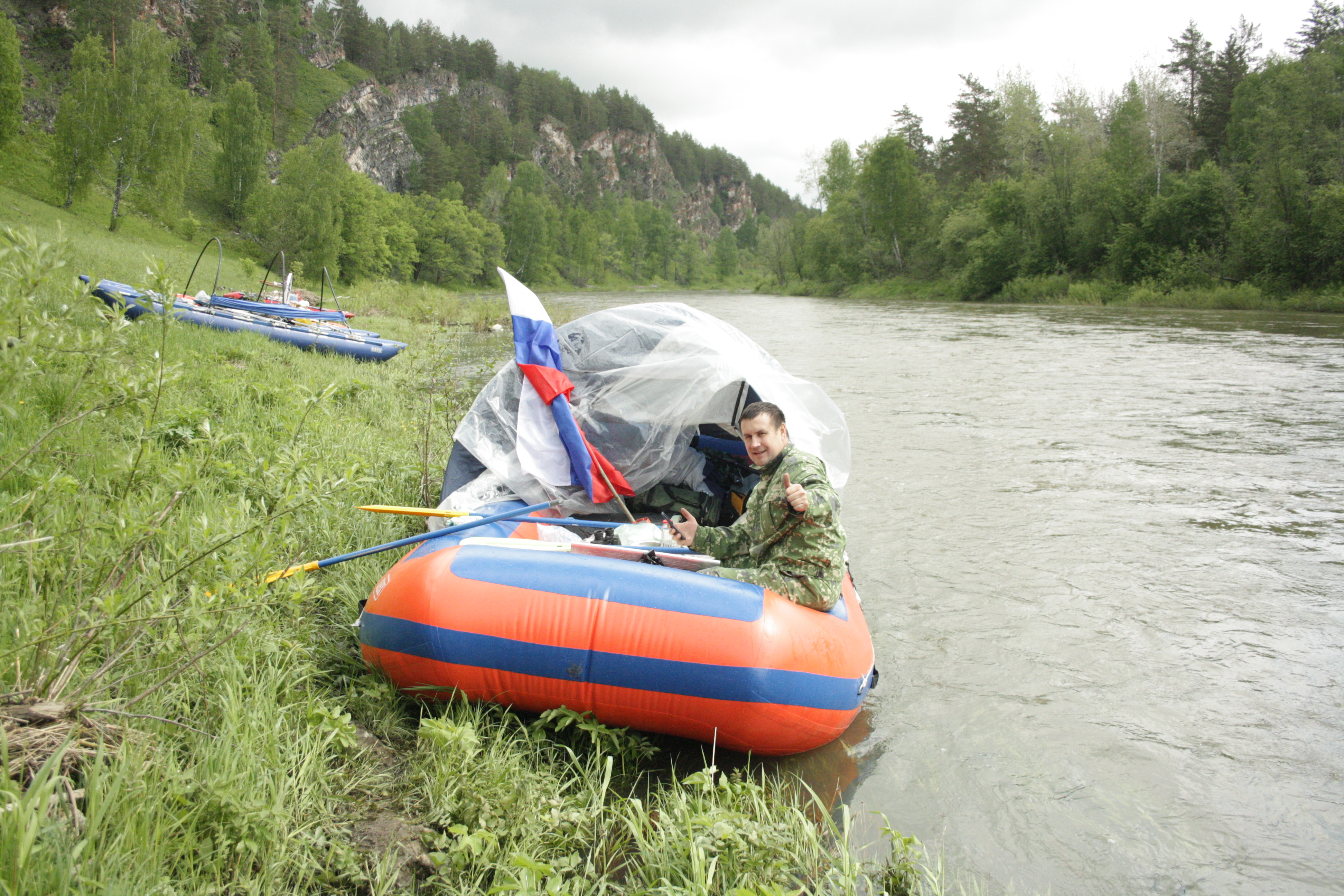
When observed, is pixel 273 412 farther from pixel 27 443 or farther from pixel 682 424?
pixel 682 424

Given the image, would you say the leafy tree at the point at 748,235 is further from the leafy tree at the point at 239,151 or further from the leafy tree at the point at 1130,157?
the leafy tree at the point at 239,151

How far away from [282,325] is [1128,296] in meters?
30.9

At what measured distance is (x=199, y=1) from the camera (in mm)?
71938

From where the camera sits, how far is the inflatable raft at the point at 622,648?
10.9 ft

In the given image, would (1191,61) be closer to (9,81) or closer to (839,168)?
(839,168)

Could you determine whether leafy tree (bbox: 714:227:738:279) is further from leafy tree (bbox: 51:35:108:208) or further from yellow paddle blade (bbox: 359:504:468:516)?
yellow paddle blade (bbox: 359:504:468:516)

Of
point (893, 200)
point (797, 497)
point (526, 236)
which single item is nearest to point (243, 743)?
point (797, 497)

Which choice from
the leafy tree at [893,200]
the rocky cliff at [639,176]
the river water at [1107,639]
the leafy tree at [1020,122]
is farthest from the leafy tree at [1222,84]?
the rocky cliff at [639,176]

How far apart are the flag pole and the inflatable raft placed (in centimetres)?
145

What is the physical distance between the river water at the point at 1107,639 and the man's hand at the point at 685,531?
1343 millimetres

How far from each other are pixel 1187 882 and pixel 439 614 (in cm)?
324

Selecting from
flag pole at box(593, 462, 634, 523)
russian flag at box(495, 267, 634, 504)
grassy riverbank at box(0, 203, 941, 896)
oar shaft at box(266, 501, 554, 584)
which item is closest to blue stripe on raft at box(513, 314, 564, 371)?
russian flag at box(495, 267, 634, 504)

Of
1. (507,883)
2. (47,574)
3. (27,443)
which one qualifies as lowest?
(507,883)

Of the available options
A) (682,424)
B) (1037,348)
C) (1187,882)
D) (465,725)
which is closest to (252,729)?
(465,725)
